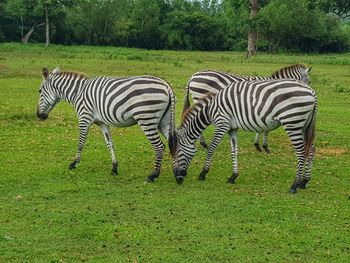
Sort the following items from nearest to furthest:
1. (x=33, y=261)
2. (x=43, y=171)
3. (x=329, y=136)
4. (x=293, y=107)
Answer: (x=33, y=261) < (x=293, y=107) < (x=43, y=171) < (x=329, y=136)

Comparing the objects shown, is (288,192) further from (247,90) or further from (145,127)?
(145,127)

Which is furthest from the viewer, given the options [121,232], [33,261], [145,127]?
[145,127]

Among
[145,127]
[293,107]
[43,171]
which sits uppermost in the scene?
[293,107]

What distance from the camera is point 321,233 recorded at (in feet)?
26.6

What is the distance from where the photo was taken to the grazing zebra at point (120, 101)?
34.3ft

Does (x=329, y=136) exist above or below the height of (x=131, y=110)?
below

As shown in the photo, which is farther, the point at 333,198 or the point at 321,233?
the point at 333,198

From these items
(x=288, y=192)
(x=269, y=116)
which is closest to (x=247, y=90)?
(x=269, y=116)

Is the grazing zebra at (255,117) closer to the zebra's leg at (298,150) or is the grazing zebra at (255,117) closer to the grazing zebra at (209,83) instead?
the zebra's leg at (298,150)

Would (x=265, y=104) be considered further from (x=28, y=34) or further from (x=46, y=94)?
(x=28, y=34)

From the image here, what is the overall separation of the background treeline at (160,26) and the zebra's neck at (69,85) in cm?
4981

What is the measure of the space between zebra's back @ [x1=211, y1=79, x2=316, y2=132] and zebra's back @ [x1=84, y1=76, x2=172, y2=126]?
4.06 ft

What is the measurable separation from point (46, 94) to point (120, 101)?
241 centimetres

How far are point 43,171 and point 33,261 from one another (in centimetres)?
478
